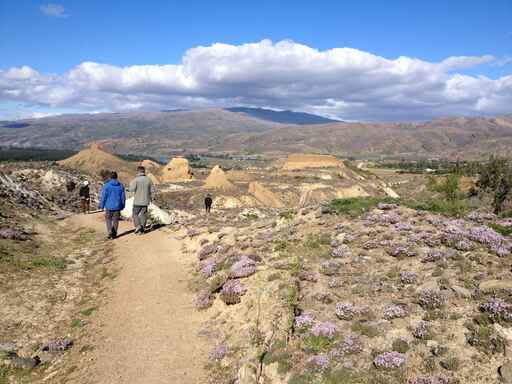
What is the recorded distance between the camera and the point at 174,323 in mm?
9695

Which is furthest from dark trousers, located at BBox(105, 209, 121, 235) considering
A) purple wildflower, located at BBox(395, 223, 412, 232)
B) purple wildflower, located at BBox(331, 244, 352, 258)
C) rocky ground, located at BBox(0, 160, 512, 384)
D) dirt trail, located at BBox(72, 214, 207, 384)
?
purple wildflower, located at BBox(395, 223, 412, 232)

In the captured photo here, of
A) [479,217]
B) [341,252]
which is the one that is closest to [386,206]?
[479,217]

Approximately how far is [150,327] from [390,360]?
18.3 ft

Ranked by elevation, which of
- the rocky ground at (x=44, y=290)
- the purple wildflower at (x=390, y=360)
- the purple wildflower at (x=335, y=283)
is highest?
the purple wildflower at (x=390, y=360)

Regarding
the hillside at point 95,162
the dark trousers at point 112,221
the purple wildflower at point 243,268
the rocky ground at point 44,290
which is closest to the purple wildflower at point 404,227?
the purple wildflower at point 243,268

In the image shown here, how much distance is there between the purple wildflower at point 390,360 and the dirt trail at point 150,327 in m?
3.28

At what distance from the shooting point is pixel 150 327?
9.40 meters

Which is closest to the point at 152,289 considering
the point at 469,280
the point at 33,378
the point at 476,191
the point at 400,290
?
the point at 33,378

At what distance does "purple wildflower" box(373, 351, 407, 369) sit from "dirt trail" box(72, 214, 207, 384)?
10.8 ft

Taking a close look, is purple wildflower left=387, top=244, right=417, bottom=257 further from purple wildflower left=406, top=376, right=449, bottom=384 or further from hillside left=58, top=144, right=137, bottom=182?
hillside left=58, top=144, right=137, bottom=182

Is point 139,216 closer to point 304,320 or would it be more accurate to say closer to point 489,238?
point 304,320

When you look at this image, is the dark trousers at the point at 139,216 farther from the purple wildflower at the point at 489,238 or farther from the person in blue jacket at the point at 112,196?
the purple wildflower at the point at 489,238

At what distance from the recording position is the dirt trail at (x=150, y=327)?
7.64 metres

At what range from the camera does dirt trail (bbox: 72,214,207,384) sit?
7.64 m
